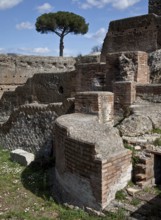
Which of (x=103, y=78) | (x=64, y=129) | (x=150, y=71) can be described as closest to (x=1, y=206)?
(x=64, y=129)

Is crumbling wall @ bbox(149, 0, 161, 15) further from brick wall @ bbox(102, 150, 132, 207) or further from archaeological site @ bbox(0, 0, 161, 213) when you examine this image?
brick wall @ bbox(102, 150, 132, 207)

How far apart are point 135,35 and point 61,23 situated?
66.8ft

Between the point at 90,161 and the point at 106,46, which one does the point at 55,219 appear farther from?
the point at 106,46

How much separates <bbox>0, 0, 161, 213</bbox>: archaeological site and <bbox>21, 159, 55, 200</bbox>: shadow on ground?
0.27m

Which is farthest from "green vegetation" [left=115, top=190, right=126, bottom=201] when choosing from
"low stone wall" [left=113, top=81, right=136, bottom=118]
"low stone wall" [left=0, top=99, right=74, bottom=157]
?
"low stone wall" [left=0, top=99, right=74, bottom=157]

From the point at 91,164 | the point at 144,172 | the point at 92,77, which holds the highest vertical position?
the point at 92,77

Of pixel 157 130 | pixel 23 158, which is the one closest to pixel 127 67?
pixel 157 130

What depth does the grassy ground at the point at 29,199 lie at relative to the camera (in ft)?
15.4

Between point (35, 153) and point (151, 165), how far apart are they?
4.23 metres

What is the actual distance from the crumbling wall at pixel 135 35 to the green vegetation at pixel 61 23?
1889cm

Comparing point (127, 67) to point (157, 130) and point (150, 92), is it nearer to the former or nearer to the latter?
point (150, 92)

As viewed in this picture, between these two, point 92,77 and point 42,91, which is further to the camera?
point 42,91

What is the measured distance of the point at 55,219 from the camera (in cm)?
460

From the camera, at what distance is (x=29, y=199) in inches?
216
